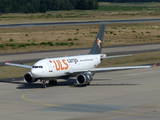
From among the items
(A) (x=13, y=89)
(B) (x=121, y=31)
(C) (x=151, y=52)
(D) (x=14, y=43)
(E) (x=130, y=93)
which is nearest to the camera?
(E) (x=130, y=93)

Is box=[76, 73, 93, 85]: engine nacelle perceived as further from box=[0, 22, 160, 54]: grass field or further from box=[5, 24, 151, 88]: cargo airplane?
box=[0, 22, 160, 54]: grass field

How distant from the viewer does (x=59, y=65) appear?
164 ft

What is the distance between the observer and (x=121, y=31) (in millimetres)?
140125

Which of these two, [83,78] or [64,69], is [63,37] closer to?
[64,69]

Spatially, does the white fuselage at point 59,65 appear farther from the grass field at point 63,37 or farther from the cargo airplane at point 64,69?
the grass field at point 63,37

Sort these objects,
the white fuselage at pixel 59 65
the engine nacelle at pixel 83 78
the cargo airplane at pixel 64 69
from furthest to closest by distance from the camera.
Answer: the engine nacelle at pixel 83 78, the cargo airplane at pixel 64 69, the white fuselage at pixel 59 65

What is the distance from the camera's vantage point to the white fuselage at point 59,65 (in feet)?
158

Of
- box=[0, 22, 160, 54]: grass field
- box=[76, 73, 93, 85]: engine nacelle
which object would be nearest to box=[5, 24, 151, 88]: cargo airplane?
box=[76, 73, 93, 85]: engine nacelle

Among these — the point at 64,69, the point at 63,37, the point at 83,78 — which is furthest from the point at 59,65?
the point at 63,37

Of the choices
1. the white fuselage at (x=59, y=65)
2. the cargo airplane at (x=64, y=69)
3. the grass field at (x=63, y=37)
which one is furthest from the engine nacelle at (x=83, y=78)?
the grass field at (x=63, y=37)

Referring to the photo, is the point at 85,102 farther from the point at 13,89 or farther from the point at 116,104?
the point at 13,89

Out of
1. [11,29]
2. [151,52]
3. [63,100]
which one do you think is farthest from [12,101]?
[11,29]

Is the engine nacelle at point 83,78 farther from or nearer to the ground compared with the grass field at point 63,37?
farther from the ground

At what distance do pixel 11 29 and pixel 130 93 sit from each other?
100191 millimetres
